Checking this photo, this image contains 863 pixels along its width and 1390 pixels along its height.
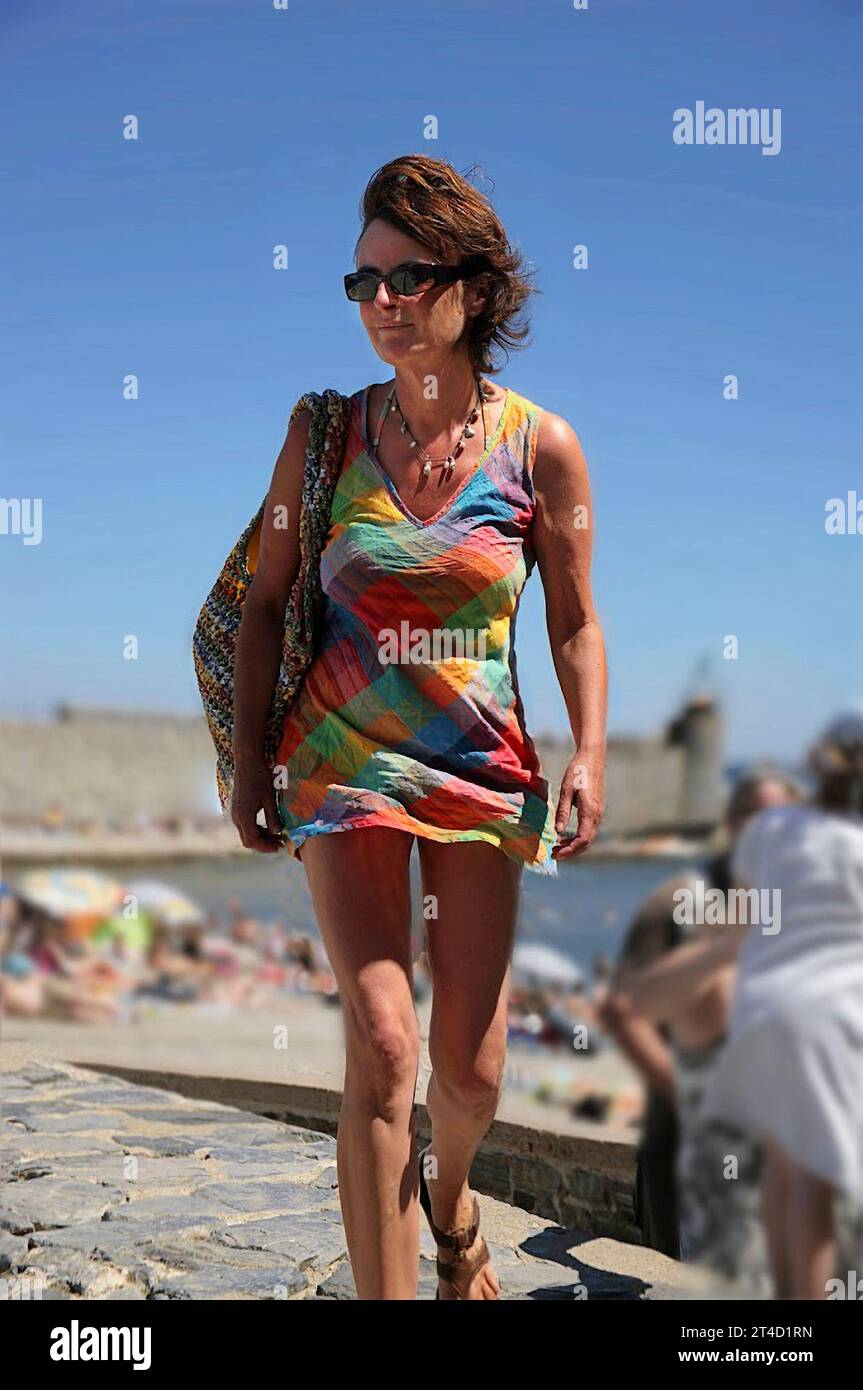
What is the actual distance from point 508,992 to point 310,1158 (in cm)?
265

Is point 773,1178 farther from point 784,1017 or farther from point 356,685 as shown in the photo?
point 356,685

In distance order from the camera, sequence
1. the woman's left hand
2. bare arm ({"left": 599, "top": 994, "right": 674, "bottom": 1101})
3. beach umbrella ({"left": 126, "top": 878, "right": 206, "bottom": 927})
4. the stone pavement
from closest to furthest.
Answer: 1. bare arm ({"left": 599, "top": 994, "right": 674, "bottom": 1101})
2. the woman's left hand
3. the stone pavement
4. beach umbrella ({"left": 126, "top": 878, "right": 206, "bottom": 927})

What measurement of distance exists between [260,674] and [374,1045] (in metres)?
0.78

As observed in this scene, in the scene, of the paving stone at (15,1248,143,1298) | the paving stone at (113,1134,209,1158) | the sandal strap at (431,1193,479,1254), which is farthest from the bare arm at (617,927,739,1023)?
the paving stone at (113,1134,209,1158)

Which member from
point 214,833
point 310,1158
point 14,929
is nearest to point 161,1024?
point 14,929

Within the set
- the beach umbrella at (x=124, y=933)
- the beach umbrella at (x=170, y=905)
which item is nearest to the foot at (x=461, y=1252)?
the beach umbrella at (x=124, y=933)

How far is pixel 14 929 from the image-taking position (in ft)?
90.6

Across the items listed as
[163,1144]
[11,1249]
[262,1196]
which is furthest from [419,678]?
[163,1144]

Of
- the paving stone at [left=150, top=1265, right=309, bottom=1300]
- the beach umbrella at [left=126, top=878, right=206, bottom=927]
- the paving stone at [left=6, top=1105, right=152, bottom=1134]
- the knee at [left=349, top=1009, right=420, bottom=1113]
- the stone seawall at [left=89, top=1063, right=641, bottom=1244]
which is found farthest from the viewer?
the beach umbrella at [left=126, top=878, right=206, bottom=927]

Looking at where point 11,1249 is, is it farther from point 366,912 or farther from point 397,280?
point 397,280

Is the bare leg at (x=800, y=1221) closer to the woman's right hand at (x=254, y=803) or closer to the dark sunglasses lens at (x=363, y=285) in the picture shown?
the woman's right hand at (x=254, y=803)

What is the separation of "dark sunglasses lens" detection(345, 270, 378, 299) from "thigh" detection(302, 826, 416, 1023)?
99cm

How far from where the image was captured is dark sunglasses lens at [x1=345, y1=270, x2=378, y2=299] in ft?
9.61

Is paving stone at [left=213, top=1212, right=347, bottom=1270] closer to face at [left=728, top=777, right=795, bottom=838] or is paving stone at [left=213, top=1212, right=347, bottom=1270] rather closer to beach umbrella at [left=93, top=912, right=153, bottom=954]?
face at [left=728, top=777, right=795, bottom=838]
